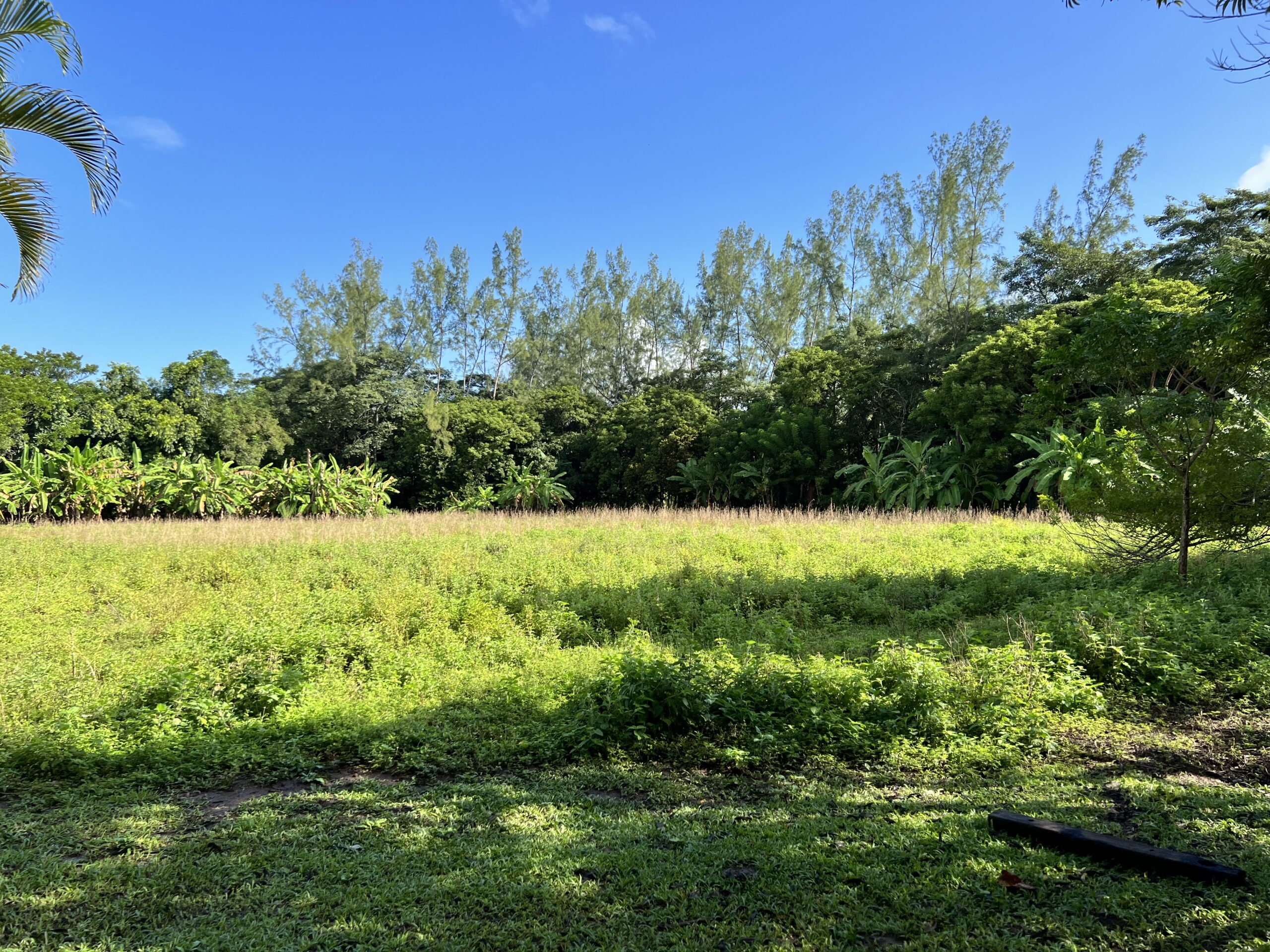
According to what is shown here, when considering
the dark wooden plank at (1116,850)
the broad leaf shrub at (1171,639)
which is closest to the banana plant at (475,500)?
the broad leaf shrub at (1171,639)

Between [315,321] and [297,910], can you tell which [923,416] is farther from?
[315,321]

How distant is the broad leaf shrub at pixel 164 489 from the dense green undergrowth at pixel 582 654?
20.2 ft

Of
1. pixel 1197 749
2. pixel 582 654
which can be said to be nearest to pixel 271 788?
pixel 582 654

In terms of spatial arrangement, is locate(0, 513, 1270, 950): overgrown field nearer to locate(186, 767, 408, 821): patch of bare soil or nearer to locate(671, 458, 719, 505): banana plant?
locate(186, 767, 408, 821): patch of bare soil

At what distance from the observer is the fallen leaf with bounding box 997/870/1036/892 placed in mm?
2545

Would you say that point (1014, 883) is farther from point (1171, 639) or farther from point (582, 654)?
point (1171, 639)

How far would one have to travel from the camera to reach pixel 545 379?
1503 inches

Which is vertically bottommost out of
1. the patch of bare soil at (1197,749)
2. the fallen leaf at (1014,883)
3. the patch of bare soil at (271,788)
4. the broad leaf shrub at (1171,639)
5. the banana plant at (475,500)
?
the patch of bare soil at (271,788)

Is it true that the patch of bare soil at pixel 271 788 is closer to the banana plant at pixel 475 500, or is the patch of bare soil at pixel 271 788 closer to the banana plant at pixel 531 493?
the banana plant at pixel 475 500

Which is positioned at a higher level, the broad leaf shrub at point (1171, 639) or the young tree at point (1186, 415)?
the young tree at point (1186, 415)

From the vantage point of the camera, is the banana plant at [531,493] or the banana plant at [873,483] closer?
the banana plant at [873,483]

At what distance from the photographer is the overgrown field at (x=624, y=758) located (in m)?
2.43

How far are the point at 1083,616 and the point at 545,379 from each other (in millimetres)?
34177

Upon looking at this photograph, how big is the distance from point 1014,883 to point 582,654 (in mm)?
4053
